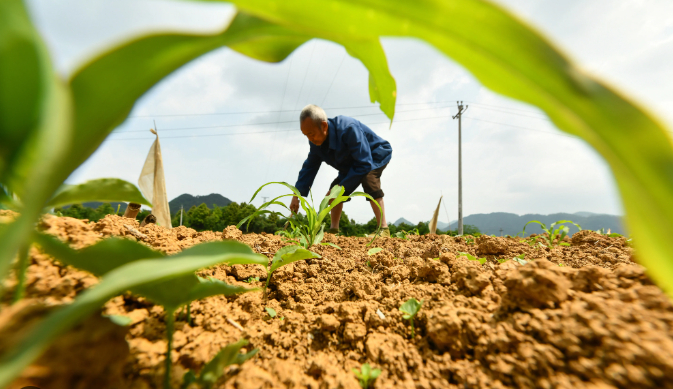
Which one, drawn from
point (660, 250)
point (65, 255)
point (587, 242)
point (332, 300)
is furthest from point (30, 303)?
point (587, 242)

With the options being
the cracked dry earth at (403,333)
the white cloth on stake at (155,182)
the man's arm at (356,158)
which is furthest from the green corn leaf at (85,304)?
the man's arm at (356,158)

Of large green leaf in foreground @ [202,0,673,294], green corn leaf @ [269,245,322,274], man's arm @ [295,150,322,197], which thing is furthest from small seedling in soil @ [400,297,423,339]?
man's arm @ [295,150,322,197]

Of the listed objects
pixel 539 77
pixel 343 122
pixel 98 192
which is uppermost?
pixel 343 122

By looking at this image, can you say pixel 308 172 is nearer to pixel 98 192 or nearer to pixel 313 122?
pixel 313 122

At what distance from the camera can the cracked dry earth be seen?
0.36 meters

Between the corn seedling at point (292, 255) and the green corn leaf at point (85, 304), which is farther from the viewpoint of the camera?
the corn seedling at point (292, 255)

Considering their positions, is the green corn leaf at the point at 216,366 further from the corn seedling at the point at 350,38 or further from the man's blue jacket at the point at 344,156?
the man's blue jacket at the point at 344,156

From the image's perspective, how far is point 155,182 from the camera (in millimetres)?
2449

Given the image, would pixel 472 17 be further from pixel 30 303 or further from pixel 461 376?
pixel 30 303

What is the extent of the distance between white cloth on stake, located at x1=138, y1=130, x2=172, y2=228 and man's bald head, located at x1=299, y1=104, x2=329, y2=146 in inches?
51.1

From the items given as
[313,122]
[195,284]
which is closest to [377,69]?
[195,284]

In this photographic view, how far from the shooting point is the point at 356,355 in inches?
22.3

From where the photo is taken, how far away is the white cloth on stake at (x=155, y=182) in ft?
7.66

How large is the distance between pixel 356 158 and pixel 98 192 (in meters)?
2.69
